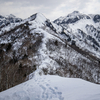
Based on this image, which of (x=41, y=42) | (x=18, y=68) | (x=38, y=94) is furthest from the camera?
(x=41, y=42)

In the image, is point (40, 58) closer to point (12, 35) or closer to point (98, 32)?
point (12, 35)


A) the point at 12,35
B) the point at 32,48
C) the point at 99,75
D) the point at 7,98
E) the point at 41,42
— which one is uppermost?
the point at 12,35

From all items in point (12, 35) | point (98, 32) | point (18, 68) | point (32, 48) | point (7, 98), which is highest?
point (98, 32)

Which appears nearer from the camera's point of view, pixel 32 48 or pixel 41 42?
pixel 32 48

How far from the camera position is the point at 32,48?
4209 centimetres

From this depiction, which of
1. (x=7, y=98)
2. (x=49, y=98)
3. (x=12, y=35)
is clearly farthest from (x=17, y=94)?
(x=12, y=35)

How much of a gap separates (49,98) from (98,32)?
192 m

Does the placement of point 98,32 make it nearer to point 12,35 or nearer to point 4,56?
point 12,35

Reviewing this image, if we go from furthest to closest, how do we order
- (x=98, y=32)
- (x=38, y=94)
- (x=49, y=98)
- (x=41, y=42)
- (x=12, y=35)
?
(x=98, y=32), (x=12, y=35), (x=41, y=42), (x=38, y=94), (x=49, y=98)

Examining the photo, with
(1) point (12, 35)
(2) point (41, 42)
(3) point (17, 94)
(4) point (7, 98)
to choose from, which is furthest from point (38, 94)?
(1) point (12, 35)

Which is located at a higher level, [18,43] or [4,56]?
[18,43]

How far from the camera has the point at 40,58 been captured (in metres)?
33.4

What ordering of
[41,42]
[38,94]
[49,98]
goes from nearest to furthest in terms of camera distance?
1. [49,98]
2. [38,94]
3. [41,42]

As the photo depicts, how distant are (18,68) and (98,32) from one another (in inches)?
7110
